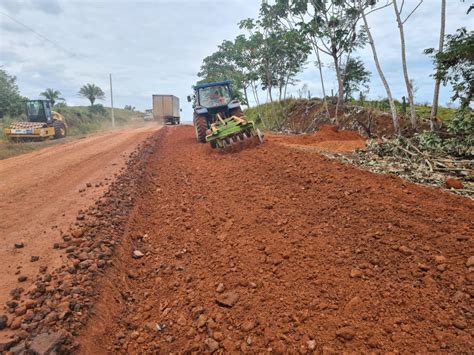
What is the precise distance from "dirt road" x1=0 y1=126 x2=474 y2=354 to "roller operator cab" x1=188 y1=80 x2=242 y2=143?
7208 mm

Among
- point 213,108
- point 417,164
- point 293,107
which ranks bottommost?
point 417,164

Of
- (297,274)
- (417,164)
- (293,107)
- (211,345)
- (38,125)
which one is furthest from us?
(293,107)

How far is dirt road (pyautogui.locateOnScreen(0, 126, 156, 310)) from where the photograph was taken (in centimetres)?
348

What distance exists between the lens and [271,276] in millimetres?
3047

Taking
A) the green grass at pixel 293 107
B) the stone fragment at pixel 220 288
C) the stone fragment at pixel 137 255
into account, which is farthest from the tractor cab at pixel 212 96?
the stone fragment at pixel 220 288

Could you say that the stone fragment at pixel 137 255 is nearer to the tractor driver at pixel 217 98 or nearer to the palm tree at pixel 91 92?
the tractor driver at pixel 217 98

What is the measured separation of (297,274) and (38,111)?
22.6 metres

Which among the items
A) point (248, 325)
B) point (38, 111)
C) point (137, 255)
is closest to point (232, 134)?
point (137, 255)

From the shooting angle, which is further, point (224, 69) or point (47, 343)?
point (224, 69)

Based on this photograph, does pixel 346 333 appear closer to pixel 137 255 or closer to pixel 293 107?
pixel 137 255

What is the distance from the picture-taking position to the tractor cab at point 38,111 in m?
20.4

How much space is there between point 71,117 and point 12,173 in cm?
3127

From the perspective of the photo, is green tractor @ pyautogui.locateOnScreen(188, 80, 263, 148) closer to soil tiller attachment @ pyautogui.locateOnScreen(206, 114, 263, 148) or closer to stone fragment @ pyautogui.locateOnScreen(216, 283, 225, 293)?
soil tiller attachment @ pyautogui.locateOnScreen(206, 114, 263, 148)

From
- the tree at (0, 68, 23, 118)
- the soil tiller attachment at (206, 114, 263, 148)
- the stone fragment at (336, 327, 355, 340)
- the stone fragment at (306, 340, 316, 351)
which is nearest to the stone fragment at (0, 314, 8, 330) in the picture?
the stone fragment at (306, 340, 316, 351)
